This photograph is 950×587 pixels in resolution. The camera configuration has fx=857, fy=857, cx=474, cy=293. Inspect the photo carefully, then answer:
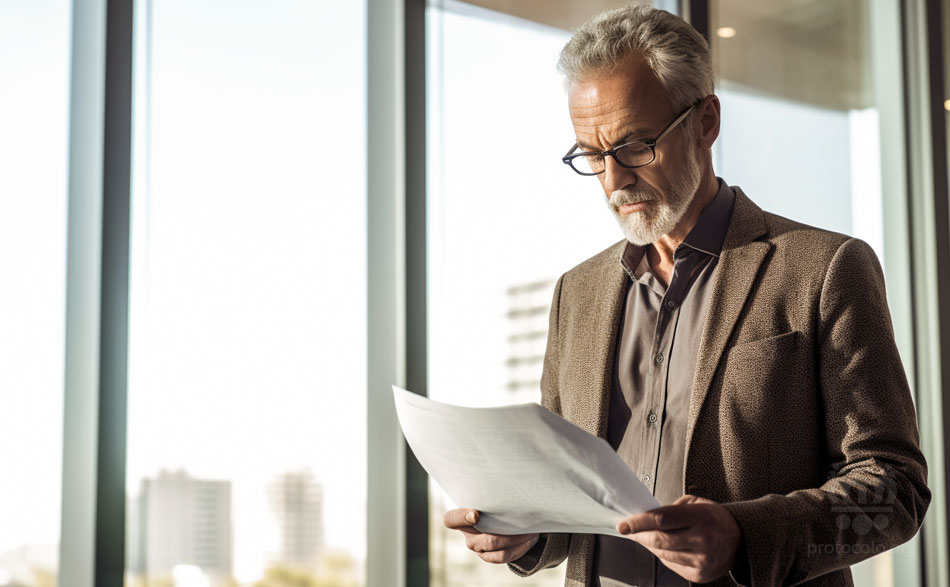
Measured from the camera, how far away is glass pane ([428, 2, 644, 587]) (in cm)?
245

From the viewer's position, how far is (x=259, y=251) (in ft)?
7.50

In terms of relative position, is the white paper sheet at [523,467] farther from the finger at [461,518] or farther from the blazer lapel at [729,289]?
the blazer lapel at [729,289]

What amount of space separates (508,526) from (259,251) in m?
1.39

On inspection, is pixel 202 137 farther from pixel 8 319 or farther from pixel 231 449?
pixel 231 449

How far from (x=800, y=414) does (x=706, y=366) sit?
13 cm

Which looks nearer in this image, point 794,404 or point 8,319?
point 794,404

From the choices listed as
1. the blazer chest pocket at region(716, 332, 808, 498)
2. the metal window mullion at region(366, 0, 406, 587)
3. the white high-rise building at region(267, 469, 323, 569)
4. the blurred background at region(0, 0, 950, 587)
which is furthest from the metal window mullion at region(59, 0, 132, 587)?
the blazer chest pocket at region(716, 332, 808, 498)

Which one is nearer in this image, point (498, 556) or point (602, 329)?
point (498, 556)

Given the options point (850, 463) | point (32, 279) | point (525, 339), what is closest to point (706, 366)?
point (850, 463)

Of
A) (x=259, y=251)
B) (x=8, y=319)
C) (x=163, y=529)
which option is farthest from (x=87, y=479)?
(x=259, y=251)

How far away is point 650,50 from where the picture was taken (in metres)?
1.24

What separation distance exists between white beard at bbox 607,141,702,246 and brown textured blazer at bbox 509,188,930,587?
9 centimetres

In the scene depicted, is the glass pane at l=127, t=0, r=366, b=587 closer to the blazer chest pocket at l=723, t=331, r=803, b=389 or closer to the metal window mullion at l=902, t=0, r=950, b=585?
the blazer chest pocket at l=723, t=331, r=803, b=389

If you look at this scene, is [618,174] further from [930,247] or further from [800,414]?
[930,247]
